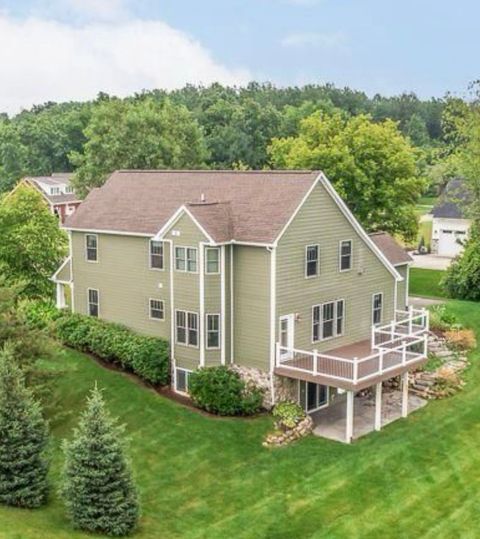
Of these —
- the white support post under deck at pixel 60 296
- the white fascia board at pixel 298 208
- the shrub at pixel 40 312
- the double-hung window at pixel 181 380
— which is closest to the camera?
the white fascia board at pixel 298 208

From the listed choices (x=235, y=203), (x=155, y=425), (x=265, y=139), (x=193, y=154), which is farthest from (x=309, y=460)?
(x=265, y=139)

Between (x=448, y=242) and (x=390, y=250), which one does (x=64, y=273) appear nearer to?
(x=390, y=250)

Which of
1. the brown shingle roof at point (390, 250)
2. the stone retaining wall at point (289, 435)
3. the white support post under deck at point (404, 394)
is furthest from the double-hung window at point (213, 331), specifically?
the brown shingle roof at point (390, 250)

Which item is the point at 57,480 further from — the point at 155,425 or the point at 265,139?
the point at 265,139

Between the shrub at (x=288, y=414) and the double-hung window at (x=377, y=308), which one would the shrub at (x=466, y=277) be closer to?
the double-hung window at (x=377, y=308)

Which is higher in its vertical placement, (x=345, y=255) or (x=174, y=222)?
(x=174, y=222)

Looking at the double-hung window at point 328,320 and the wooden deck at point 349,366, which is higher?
the double-hung window at point 328,320

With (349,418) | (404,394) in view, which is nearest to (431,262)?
(404,394)
